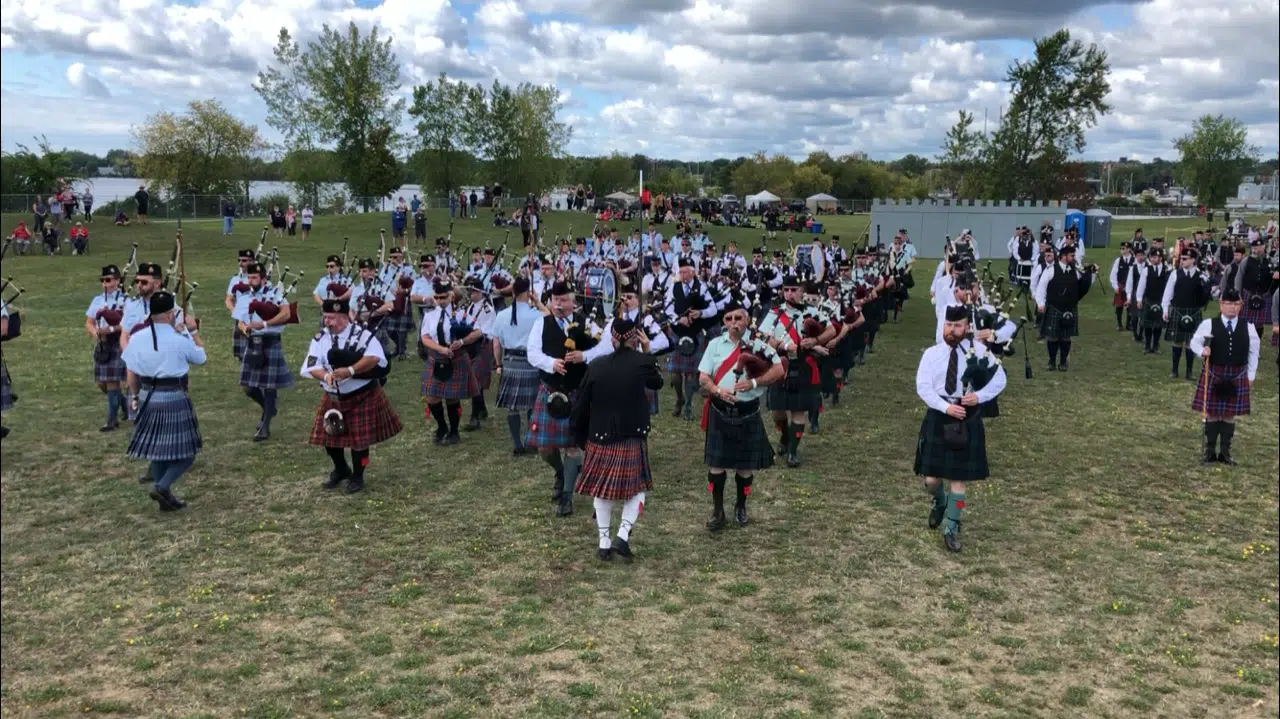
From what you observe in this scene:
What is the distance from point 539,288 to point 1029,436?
706 centimetres

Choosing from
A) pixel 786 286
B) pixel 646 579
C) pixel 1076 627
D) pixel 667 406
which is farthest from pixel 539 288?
pixel 1076 627

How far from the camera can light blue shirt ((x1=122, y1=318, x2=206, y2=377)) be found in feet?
26.0

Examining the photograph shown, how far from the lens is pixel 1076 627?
6.35m

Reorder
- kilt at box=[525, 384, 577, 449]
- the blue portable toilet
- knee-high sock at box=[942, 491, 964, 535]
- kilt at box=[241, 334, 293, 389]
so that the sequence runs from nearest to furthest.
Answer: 1. knee-high sock at box=[942, 491, 964, 535]
2. kilt at box=[525, 384, 577, 449]
3. kilt at box=[241, 334, 293, 389]
4. the blue portable toilet

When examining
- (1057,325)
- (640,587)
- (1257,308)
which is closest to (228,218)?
(1057,325)

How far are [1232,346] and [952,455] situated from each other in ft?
15.5

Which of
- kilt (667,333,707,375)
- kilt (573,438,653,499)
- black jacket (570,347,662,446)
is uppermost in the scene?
black jacket (570,347,662,446)

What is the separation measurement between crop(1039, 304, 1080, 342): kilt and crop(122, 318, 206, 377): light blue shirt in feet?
43.1

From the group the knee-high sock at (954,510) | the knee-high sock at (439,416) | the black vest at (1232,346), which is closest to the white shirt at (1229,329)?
the black vest at (1232,346)

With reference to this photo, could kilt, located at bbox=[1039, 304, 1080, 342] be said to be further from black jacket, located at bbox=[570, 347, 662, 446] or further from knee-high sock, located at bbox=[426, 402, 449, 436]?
black jacket, located at bbox=[570, 347, 662, 446]

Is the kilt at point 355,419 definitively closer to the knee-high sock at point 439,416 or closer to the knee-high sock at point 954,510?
the knee-high sock at point 439,416

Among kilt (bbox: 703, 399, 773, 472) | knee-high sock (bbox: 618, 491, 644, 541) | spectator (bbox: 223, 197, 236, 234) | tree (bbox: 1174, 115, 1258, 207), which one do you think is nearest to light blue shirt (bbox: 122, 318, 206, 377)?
knee-high sock (bbox: 618, 491, 644, 541)

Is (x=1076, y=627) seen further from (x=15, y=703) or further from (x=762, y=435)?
(x=15, y=703)

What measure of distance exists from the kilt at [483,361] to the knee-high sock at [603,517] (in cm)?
437
